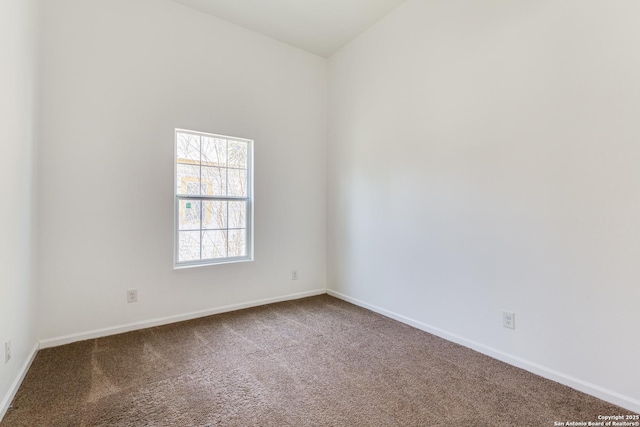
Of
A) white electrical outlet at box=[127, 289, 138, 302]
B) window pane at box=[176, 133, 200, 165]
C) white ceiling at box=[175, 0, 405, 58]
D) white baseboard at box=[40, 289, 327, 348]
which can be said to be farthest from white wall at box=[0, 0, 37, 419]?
white ceiling at box=[175, 0, 405, 58]

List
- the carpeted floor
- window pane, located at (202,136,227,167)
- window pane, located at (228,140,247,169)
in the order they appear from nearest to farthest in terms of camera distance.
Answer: the carpeted floor < window pane, located at (202,136,227,167) < window pane, located at (228,140,247,169)

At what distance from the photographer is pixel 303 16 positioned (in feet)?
10.5

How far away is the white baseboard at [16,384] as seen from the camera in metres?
1.63

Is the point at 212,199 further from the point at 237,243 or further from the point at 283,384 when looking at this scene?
the point at 283,384

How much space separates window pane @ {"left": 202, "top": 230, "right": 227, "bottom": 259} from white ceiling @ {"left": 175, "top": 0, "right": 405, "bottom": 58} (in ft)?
7.76

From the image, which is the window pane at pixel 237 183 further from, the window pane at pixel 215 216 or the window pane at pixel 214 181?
the window pane at pixel 215 216

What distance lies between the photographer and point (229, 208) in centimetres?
342

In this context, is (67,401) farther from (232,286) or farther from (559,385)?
(559,385)

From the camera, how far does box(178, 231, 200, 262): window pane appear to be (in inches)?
122

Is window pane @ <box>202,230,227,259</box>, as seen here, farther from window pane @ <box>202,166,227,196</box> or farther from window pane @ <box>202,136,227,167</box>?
window pane @ <box>202,136,227,167</box>

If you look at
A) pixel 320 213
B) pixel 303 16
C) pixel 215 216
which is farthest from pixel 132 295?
pixel 303 16

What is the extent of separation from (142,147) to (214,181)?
0.76 metres

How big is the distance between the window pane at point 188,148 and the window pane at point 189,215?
44 centimetres

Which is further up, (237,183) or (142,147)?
(142,147)
